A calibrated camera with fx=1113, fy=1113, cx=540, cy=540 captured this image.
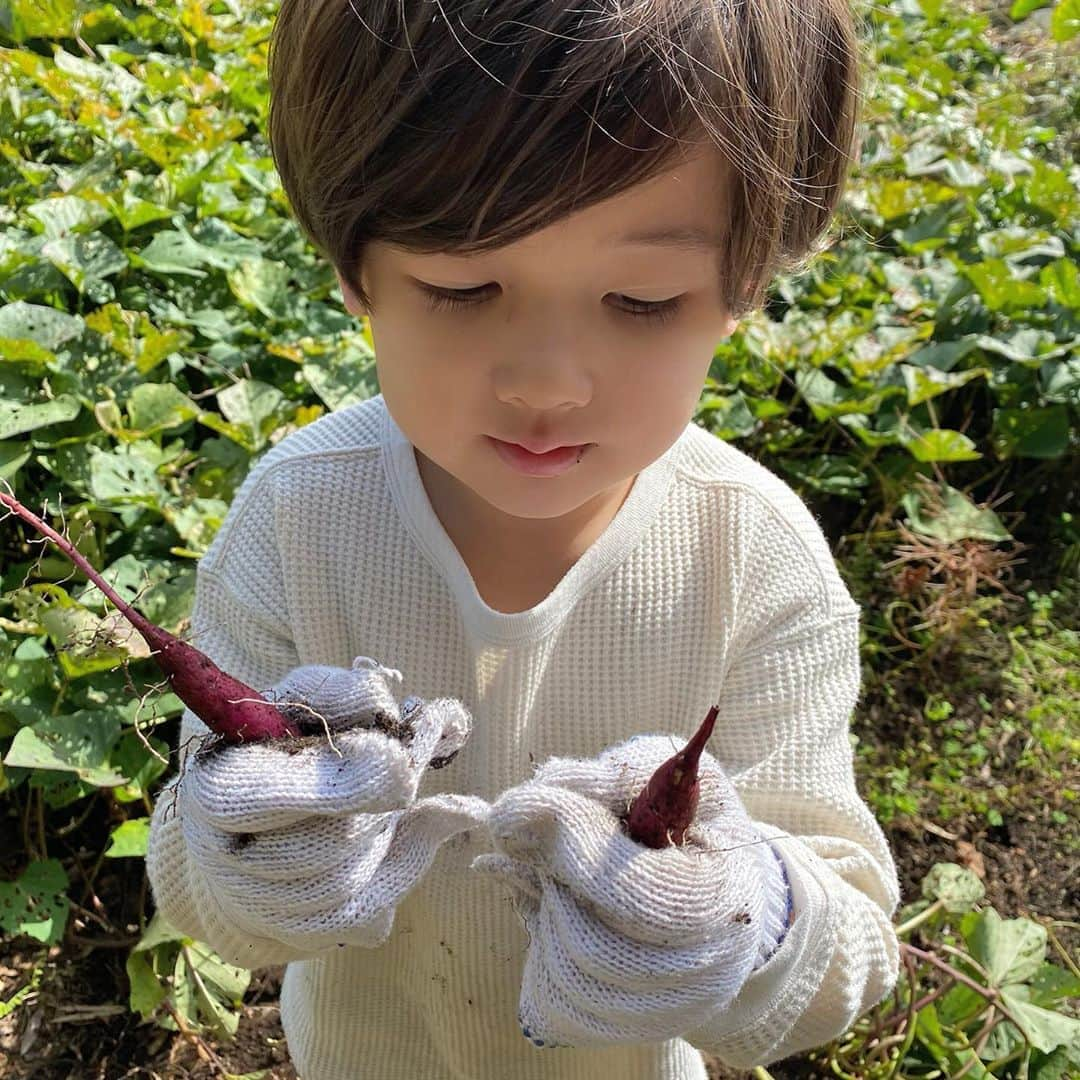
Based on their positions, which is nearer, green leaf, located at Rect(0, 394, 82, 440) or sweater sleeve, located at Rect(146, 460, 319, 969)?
sweater sleeve, located at Rect(146, 460, 319, 969)

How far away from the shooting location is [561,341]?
94 cm

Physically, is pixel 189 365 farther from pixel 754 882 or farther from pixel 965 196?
pixel 965 196

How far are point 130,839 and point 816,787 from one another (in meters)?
1.13

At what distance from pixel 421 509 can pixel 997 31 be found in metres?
5.20

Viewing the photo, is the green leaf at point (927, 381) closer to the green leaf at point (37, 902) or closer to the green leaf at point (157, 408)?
the green leaf at point (157, 408)

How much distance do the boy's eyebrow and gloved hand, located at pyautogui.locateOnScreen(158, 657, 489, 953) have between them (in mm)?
452

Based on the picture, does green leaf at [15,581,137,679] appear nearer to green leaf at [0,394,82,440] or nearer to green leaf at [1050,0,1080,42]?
green leaf at [0,394,82,440]

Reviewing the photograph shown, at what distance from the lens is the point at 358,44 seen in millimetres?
909

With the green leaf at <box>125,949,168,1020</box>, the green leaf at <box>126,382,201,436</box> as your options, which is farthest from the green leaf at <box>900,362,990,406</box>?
the green leaf at <box>125,949,168,1020</box>

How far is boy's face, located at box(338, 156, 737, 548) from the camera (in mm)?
913

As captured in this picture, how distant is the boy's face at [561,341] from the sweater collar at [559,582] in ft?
0.65

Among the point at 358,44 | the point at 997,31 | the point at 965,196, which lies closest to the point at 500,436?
the point at 358,44

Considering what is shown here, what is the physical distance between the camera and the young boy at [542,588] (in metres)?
0.88

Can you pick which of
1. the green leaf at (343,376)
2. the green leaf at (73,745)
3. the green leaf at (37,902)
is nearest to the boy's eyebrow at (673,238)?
the green leaf at (73,745)
